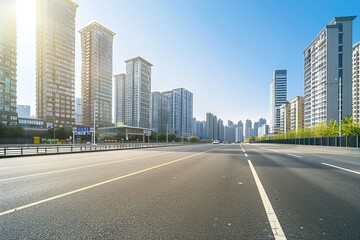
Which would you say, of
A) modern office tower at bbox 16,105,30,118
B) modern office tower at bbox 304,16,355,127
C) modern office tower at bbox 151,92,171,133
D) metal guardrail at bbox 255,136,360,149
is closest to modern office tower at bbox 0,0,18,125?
modern office tower at bbox 151,92,171,133

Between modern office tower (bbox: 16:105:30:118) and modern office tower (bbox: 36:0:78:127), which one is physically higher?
modern office tower (bbox: 36:0:78:127)

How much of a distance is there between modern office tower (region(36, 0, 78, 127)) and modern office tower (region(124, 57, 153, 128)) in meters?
38.2

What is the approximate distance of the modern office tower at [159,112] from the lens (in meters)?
139

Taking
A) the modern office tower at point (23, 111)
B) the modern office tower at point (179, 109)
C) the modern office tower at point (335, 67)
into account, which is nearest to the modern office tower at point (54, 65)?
the modern office tower at point (179, 109)

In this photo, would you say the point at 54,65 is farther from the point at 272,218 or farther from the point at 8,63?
the point at 272,218

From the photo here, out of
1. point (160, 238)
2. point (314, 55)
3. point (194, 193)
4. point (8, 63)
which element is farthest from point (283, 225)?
point (314, 55)

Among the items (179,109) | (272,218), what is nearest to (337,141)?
(272,218)

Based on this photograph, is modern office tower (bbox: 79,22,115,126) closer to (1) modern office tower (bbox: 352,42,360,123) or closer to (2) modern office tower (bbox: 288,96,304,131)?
(2) modern office tower (bbox: 288,96,304,131)

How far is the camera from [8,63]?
103m

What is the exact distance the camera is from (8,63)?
338 ft

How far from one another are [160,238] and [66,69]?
151992 mm

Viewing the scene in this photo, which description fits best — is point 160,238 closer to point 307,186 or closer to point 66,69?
point 307,186

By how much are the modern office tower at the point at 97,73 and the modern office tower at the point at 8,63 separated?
1461 inches

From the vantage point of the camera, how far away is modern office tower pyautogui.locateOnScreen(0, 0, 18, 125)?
98438mm
